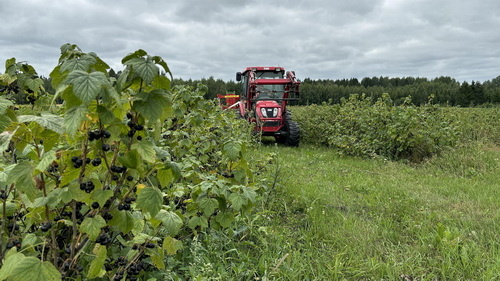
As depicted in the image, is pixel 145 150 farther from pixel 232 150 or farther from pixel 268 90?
pixel 268 90

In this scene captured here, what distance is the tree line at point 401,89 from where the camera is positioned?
47812 mm

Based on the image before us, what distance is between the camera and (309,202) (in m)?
4.18

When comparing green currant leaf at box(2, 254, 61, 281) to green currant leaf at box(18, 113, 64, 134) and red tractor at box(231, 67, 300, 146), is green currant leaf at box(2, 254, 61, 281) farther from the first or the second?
red tractor at box(231, 67, 300, 146)

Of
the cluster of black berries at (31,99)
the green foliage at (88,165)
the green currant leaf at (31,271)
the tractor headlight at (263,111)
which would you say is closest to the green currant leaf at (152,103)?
the green foliage at (88,165)

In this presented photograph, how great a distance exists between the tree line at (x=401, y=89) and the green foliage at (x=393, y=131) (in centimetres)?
2660

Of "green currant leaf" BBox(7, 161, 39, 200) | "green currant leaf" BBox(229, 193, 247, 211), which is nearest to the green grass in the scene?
"green currant leaf" BBox(229, 193, 247, 211)

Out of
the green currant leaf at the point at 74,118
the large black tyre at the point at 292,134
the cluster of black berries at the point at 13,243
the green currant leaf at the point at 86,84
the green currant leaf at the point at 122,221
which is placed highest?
the green currant leaf at the point at 86,84

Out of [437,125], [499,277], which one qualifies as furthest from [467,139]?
[499,277]

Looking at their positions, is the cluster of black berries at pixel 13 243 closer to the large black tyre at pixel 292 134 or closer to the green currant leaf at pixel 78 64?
the green currant leaf at pixel 78 64

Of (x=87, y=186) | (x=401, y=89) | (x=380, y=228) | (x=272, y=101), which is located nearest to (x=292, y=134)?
(x=272, y=101)

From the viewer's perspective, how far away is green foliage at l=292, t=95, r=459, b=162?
7484 millimetres

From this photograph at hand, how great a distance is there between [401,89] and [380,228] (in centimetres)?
6377

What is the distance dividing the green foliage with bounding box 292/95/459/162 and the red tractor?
1.34 metres

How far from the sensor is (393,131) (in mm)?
7586
